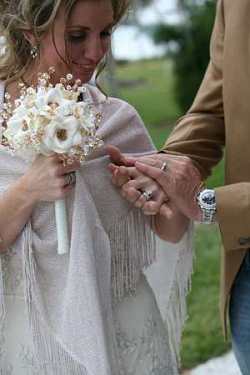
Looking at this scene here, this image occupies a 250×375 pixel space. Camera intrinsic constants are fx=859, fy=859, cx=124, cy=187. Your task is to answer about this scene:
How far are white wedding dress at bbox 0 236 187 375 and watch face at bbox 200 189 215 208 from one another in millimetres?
362

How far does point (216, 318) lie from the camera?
18.6ft

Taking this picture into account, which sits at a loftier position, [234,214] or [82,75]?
[82,75]

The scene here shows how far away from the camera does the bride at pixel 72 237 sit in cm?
254

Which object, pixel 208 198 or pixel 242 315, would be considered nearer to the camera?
pixel 208 198

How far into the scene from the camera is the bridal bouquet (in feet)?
7.65

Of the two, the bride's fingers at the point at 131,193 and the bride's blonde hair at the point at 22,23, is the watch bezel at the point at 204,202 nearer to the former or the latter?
the bride's fingers at the point at 131,193

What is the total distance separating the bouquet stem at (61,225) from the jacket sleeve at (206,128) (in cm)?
54

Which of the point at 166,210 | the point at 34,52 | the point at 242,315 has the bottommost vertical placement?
the point at 242,315

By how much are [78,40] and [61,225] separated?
0.56 metres

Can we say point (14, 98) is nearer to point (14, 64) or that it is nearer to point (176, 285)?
point (14, 64)

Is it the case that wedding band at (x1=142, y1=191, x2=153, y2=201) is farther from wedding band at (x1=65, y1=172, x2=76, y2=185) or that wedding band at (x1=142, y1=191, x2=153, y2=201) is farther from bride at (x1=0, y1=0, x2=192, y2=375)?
wedding band at (x1=65, y1=172, x2=76, y2=185)

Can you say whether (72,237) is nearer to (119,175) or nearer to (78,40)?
(119,175)

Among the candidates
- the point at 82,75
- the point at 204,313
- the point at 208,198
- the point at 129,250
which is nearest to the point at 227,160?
the point at 208,198

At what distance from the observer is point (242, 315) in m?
2.86
